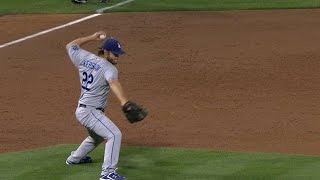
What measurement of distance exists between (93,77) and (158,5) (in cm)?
1032

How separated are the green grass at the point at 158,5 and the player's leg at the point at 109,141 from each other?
9.81 m

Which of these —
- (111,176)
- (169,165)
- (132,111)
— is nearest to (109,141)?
(111,176)

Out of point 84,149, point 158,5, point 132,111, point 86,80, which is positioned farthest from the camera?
point 158,5

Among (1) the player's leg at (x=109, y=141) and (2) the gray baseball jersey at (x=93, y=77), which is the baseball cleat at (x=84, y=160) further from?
(2) the gray baseball jersey at (x=93, y=77)

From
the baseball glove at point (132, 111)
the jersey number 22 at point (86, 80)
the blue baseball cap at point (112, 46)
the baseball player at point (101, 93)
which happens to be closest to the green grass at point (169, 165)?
the baseball player at point (101, 93)

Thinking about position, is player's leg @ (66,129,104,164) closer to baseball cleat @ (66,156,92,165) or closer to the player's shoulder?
baseball cleat @ (66,156,92,165)

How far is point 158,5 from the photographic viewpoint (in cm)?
1931

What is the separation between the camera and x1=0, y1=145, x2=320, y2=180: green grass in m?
9.38

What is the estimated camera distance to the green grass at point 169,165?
30.8ft

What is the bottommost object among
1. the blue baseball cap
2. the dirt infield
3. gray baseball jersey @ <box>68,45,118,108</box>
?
gray baseball jersey @ <box>68,45,118,108</box>

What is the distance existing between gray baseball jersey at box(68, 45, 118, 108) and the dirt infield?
2.30 m

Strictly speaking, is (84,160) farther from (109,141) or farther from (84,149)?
(109,141)

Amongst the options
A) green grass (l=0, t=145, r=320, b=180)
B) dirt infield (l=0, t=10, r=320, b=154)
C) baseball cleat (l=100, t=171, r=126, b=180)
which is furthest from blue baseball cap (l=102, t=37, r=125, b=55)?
dirt infield (l=0, t=10, r=320, b=154)

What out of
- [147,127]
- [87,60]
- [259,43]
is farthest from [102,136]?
[259,43]
